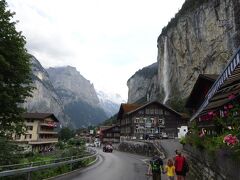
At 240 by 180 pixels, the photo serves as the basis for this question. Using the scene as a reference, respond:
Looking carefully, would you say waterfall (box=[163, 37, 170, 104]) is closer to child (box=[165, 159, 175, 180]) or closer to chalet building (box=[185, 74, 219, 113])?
chalet building (box=[185, 74, 219, 113])

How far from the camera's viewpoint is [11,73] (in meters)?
16.9

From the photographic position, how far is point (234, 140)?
7.21 m

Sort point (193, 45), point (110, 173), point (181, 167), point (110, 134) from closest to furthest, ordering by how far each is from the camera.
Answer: point (181, 167)
point (110, 173)
point (193, 45)
point (110, 134)

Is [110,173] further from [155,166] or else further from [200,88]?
[200,88]

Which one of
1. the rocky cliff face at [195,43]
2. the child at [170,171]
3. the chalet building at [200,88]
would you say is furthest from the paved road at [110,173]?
the rocky cliff face at [195,43]

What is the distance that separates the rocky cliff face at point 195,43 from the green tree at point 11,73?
60.5 m

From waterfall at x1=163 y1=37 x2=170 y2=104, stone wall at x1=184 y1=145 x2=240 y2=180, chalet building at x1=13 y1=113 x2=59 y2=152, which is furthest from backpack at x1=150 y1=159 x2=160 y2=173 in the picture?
waterfall at x1=163 y1=37 x2=170 y2=104

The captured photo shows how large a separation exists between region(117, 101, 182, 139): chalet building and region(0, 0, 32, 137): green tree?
58870mm

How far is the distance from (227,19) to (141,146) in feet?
153

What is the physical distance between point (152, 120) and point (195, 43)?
117ft

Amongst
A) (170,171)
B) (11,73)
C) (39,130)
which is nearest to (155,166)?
(170,171)

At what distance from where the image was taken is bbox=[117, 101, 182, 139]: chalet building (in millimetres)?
76500

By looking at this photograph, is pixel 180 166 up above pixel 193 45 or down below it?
below

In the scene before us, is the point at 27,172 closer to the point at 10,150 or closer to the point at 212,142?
the point at 10,150
